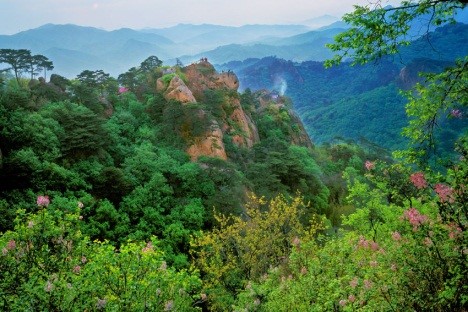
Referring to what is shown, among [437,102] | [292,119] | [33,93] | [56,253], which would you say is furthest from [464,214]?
[292,119]

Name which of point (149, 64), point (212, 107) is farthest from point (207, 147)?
point (149, 64)

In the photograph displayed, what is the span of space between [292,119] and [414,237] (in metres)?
54.3

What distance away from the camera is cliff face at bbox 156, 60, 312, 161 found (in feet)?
108

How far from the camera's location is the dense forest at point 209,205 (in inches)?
295

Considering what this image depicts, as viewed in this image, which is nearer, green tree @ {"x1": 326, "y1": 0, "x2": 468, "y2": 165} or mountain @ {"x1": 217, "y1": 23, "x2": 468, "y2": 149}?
green tree @ {"x1": 326, "y1": 0, "x2": 468, "y2": 165}

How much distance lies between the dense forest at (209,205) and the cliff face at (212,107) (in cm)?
21

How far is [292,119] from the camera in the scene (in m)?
60.9

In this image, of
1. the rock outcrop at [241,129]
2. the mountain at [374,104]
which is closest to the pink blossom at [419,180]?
the rock outcrop at [241,129]

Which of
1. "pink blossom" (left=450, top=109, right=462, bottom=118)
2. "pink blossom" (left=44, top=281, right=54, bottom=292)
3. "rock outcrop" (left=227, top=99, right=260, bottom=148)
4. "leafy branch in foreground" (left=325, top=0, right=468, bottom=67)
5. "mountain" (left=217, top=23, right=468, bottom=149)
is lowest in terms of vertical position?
"mountain" (left=217, top=23, right=468, bottom=149)

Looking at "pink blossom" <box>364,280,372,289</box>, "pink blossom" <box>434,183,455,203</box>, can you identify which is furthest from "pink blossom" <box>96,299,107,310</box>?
"pink blossom" <box>434,183,455,203</box>

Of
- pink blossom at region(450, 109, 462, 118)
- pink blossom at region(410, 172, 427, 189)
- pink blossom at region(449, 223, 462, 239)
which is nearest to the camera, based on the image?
pink blossom at region(449, 223, 462, 239)

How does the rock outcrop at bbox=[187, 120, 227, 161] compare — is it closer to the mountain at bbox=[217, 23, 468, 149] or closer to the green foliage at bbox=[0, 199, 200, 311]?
the green foliage at bbox=[0, 199, 200, 311]

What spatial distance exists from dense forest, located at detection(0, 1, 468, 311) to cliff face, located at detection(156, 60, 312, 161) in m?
0.21

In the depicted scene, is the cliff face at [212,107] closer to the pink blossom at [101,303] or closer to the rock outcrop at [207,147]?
the rock outcrop at [207,147]
